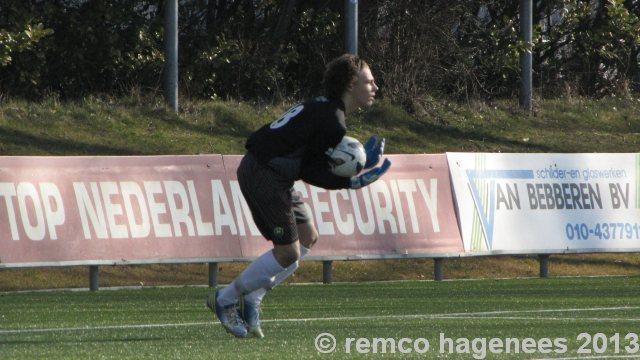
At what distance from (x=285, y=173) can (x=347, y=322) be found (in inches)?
90.0

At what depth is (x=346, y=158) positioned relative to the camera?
968cm

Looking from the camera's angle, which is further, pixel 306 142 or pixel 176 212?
pixel 176 212

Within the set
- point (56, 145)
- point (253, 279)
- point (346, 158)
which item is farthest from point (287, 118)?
point (56, 145)

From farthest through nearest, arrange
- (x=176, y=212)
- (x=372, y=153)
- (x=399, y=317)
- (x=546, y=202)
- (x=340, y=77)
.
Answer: (x=546, y=202)
(x=176, y=212)
(x=399, y=317)
(x=372, y=153)
(x=340, y=77)

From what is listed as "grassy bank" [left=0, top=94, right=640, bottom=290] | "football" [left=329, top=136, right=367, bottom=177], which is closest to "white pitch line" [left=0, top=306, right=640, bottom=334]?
"football" [left=329, top=136, right=367, bottom=177]

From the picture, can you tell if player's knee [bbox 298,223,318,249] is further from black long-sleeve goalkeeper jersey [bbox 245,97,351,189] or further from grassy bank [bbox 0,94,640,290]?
grassy bank [bbox 0,94,640,290]

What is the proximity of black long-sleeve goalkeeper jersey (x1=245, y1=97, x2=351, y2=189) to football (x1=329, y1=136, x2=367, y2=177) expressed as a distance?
0.05 meters

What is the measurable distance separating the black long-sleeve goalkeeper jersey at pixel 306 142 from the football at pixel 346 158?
47mm

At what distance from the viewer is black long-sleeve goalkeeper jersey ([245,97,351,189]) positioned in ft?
31.7

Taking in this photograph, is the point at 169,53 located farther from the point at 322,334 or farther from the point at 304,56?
the point at 322,334

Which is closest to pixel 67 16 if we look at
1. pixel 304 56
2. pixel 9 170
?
pixel 304 56

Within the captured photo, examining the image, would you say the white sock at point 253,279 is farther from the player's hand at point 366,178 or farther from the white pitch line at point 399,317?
the white pitch line at point 399,317

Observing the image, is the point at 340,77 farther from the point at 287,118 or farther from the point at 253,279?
the point at 253,279

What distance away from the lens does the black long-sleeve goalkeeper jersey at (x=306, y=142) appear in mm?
9664
